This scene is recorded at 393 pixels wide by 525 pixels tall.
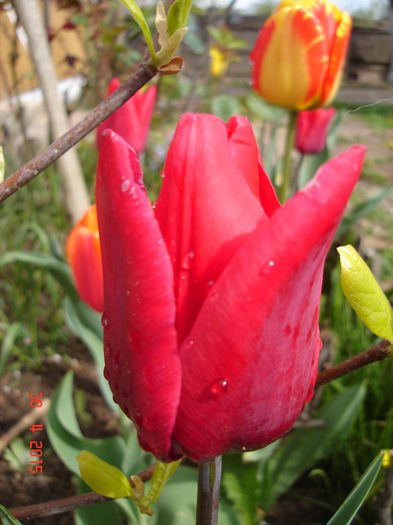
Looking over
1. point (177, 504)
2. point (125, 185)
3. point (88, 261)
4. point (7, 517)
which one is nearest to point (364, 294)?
point (125, 185)

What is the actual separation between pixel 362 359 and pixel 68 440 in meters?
0.56

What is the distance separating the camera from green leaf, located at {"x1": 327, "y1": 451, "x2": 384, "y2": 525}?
0.42 metres

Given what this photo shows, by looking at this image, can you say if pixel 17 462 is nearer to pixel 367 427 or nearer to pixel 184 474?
pixel 184 474

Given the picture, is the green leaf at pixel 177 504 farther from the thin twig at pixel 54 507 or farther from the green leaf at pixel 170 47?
the green leaf at pixel 170 47

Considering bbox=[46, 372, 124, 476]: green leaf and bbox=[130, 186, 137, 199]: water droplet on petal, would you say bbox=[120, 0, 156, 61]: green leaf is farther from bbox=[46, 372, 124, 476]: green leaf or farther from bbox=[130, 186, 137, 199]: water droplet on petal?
bbox=[46, 372, 124, 476]: green leaf

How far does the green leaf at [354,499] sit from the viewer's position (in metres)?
0.42

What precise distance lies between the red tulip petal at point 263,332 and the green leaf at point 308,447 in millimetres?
658

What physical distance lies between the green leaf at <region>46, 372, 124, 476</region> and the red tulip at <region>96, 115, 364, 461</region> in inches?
20.2

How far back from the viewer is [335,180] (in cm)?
26

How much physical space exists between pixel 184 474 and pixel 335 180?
0.68m

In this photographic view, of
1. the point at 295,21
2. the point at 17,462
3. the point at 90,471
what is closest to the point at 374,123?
the point at 295,21

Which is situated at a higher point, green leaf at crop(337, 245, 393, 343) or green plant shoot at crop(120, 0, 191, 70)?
green plant shoot at crop(120, 0, 191, 70)

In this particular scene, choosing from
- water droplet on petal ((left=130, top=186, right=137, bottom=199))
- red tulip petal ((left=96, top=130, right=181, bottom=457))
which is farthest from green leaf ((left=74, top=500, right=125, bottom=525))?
water droplet on petal ((left=130, top=186, right=137, bottom=199))

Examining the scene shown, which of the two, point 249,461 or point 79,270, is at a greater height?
point 79,270
